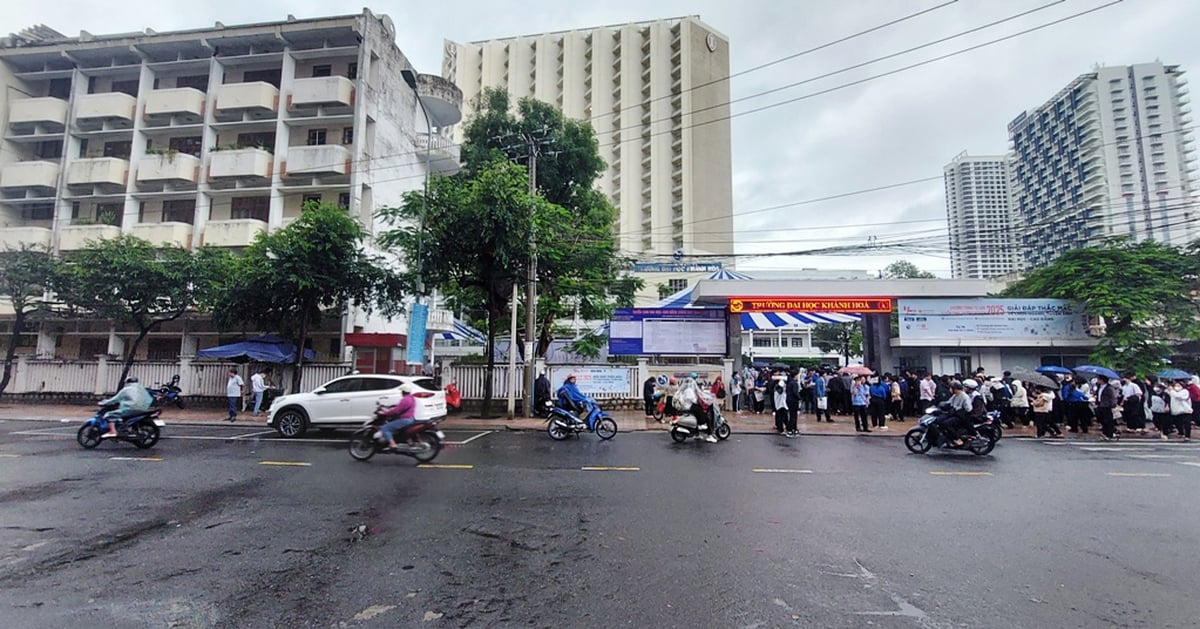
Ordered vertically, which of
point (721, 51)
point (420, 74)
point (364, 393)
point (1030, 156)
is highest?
point (721, 51)

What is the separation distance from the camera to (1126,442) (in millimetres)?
12742

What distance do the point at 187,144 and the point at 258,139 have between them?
13.1 feet

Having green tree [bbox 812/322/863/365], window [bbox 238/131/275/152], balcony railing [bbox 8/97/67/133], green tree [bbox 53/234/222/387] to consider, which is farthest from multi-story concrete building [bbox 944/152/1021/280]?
balcony railing [bbox 8/97/67/133]

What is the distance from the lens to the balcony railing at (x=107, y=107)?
82.4ft

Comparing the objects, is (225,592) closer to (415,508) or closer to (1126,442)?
(415,508)

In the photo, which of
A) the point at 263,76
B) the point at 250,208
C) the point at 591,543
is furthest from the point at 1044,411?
the point at 263,76

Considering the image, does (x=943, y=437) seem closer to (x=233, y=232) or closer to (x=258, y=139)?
(x=233, y=232)

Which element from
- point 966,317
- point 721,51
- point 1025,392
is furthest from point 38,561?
point 721,51

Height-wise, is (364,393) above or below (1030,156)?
below

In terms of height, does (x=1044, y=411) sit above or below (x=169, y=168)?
below

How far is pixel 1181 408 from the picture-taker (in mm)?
13070

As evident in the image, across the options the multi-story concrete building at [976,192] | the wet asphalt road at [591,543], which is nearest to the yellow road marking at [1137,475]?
the wet asphalt road at [591,543]

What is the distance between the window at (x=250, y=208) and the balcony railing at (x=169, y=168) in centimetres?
212

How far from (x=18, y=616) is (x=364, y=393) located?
28.7ft
